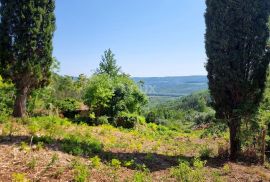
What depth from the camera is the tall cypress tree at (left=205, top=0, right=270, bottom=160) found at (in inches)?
458

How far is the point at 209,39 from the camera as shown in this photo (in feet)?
39.9

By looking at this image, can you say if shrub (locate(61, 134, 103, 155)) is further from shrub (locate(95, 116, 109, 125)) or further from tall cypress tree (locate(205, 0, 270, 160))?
shrub (locate(95, 116, 109, 125))

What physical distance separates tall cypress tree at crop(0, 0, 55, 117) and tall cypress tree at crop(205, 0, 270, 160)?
8821mm

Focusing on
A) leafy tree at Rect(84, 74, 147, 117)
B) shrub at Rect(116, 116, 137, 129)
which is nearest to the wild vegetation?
leafy tree at Rect(84, 74, 147, 117)

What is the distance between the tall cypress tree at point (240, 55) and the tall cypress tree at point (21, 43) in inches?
347

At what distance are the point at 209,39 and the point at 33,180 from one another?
26.3 feet

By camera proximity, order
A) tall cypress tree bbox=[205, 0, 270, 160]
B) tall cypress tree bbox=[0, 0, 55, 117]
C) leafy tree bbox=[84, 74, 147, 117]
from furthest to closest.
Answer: leafy tree bbox=[84, 74, 147, 117], tall cypress tree bbox=[0, 0, 55, 117], tall cypress tree bbox=[205, 0, 270, 160]

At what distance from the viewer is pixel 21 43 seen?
1602 centimetres

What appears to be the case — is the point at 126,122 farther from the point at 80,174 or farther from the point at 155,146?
the point at 80,174

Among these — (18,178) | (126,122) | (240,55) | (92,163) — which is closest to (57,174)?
(18,178)

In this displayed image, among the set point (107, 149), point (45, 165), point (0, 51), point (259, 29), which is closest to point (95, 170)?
point (45, 165)

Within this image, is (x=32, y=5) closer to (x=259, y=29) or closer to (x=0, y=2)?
(x=0, y=2)

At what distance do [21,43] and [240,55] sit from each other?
33.2 feet

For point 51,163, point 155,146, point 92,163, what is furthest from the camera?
point 155,146
